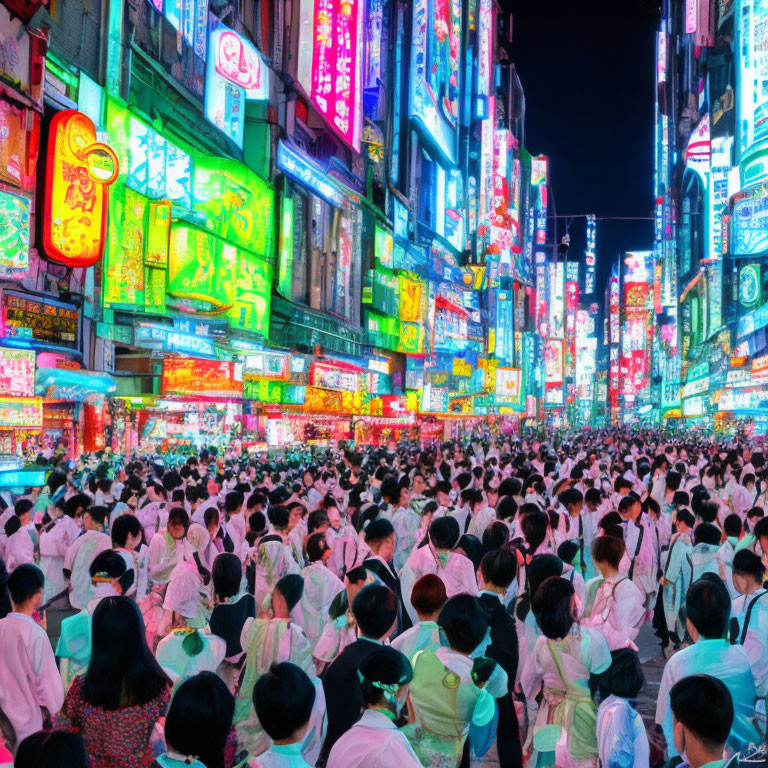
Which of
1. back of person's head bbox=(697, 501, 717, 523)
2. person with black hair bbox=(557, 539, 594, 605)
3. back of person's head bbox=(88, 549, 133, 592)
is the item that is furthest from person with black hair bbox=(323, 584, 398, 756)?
back of person's head bbox=(697, 501, 717, 523)

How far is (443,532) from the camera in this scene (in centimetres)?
670

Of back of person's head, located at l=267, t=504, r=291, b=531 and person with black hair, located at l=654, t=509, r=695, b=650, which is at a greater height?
back of person's head, located at l=267, t=504, r=291, b=531

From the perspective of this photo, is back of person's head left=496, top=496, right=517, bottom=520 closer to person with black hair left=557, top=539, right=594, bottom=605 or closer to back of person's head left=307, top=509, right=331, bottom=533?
person with black hair left=557, top=539, right=594, bottom=605

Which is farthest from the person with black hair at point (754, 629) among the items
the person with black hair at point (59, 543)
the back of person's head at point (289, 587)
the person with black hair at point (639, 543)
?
the person with black hair at point (59, 543)

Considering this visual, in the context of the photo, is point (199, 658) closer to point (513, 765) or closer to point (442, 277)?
point (513, 765)

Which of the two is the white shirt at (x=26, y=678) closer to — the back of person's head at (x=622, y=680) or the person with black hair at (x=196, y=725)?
the person with black hair at (x=196, y=725)

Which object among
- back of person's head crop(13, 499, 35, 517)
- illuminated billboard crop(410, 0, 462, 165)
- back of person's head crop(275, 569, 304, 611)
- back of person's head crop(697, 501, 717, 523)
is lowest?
back of person's head crop(275, 569, 304, 611)

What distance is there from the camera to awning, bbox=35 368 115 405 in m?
16.0

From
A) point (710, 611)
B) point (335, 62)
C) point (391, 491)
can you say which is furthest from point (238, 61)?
point (710, 611)

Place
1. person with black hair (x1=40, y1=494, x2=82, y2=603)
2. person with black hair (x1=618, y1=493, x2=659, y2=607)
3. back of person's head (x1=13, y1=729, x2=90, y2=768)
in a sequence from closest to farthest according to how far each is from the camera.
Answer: back of person's head (x1=13, y1=729, x2=90, y2=768) → person with black hair (x1=618, y1=493, x2=659, y2=607) → person with black hair (x1=40, y1=494, x2=82, y2=603)

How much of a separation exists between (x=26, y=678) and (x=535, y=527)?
164 inches

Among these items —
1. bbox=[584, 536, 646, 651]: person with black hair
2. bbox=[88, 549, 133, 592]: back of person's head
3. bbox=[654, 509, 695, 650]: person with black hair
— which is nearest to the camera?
bbox=[584, 536, 646, 651]: person with black hair

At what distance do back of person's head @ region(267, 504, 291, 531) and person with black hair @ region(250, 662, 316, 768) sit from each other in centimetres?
491

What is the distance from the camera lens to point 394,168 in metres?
48.2
